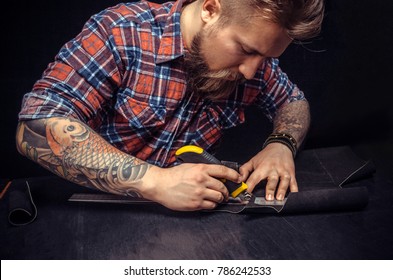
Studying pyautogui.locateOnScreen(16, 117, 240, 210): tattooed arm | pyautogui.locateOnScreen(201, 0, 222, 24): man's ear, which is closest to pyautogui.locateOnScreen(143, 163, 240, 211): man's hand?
pyautogui.locateOnScreen(16, 117, 240, 210): tattooed arm

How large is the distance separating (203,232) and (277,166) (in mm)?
289

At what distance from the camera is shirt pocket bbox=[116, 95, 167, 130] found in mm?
1081

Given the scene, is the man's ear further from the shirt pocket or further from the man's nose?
the shirt pocket

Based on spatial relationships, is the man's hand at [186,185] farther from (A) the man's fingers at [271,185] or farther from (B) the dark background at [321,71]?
(B) the dark background at [321,71]

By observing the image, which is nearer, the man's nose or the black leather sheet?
the black leather sheet

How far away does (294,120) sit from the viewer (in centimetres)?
133

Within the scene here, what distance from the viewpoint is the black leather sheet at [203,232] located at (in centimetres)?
90

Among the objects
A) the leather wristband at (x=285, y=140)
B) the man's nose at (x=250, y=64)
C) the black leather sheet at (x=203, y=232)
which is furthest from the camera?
the leather wristband at (x=285, y=140)

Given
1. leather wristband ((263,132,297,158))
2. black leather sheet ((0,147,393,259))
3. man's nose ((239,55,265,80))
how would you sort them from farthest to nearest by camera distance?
leather wristband ((263,132,297,158)), man's nose ((239,55,265,80)), black leather sheet ((0,147,393,259))

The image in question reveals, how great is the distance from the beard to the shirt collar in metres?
0.03

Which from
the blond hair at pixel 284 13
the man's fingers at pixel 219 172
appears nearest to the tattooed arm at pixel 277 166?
the man's fingers at pixel 219 172

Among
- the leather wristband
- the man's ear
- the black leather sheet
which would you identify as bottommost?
the black leather sheet

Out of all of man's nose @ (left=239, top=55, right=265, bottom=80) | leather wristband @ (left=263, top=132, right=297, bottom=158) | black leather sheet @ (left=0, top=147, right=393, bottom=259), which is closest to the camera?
black leather sheet @ (left=0, top=147, right=393, bottom=259)

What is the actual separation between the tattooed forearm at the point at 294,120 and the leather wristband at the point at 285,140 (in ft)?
0.12
